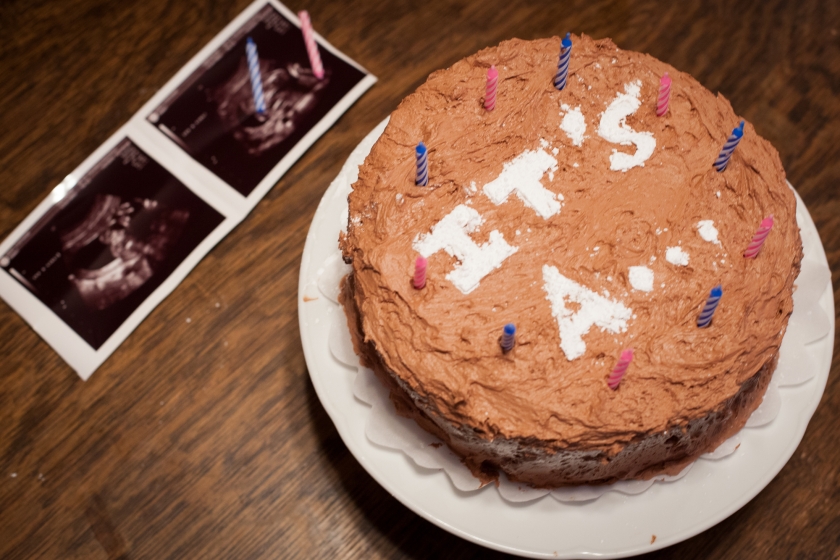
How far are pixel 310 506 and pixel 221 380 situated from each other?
0.48m

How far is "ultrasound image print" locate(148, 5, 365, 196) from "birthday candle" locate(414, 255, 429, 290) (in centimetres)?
108

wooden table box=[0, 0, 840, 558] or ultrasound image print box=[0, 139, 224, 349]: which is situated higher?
ultrasound image print box=[0, 139, 224, 349]

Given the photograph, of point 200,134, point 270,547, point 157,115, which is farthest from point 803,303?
point 157,115

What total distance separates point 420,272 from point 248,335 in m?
0.98

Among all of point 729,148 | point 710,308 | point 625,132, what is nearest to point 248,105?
point 625,132

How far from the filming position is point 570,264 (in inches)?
67.1

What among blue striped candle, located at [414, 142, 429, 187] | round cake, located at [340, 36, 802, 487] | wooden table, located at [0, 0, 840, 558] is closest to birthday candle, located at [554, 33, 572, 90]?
round cake, located at [340, 36, 802, 487]

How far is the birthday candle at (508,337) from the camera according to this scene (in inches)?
59.8

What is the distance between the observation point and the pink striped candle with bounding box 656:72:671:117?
1782 mm

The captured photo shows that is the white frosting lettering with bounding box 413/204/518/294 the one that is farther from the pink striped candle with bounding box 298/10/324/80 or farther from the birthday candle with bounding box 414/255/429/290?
the pink striped candle with bounding box 298/10/324/80

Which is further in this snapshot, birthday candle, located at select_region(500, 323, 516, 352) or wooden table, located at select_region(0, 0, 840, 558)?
wooden table, located at select_region(0, 0, 840, 558)

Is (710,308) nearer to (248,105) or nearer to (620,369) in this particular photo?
(620,369)

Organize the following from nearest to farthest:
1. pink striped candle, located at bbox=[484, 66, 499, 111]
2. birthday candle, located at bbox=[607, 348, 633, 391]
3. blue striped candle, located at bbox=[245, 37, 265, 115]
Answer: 1. birthday candle, located at bbox=[607, 348, 633, 391]
2. pink striped candle, located at bbox=[484, 66, 499, 111]
3. blue striped candle, located at bbox=[245, 37, 265, 115]

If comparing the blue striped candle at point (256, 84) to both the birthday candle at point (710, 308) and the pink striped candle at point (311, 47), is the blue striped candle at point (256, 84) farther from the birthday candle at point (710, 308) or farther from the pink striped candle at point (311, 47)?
the birthday candle at point (710, 308)
